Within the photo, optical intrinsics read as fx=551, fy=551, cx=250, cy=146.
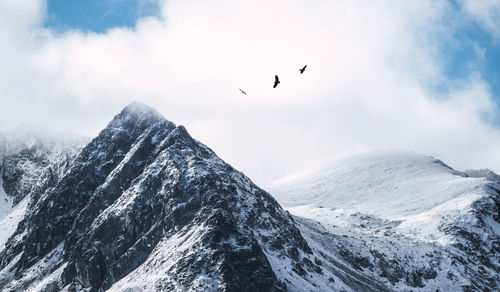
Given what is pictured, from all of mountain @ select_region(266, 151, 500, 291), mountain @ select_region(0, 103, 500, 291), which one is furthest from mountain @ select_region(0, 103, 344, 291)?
mountain @ select_region(266, 151, 500, 291)

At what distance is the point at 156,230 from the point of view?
120 m

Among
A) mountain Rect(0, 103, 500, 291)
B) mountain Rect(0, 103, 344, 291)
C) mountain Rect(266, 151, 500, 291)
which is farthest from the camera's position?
mountain Rect(266, 151, 500, 291)

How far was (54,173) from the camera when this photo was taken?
7687 inches

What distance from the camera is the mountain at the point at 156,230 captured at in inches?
4003

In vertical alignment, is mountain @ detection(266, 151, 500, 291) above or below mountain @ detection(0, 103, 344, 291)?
below

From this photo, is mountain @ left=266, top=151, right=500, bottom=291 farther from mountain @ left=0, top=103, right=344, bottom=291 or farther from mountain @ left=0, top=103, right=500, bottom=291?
mountain @ left=0, top=103, right=344, bottom=291

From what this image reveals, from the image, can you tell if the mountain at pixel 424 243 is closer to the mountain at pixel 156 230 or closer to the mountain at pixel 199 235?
the mountain at pixel 199 235

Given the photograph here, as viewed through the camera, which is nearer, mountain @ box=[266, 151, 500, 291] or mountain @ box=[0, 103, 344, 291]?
mountain @ box=[0, 103, 344, 291]

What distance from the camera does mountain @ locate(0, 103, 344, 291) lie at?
10169 cm

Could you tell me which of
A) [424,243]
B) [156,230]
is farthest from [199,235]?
[424,243]

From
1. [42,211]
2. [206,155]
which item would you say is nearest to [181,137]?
[206,155]

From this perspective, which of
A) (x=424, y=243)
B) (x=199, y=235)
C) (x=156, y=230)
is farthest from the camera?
(x=424, y=243)

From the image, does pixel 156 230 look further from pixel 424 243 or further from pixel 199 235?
pixel 424 243

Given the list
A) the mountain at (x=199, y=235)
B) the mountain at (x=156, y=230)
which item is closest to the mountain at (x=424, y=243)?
the mountain at (x=199, y=235)
